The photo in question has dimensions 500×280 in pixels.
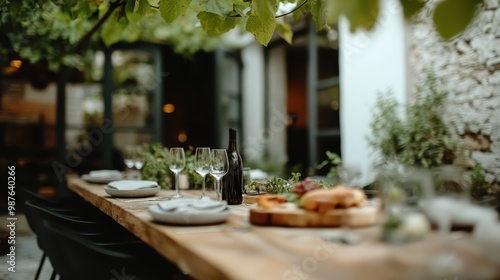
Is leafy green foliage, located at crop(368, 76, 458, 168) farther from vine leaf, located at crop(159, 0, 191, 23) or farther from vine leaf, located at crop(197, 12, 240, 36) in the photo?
vine leaf, located at crop(159, 0, 191, 23)

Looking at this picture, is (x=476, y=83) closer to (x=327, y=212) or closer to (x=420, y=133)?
(x=420, y=133)

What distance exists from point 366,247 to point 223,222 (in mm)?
499

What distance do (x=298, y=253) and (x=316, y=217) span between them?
277mm

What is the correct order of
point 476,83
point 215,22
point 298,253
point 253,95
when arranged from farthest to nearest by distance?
point 253,95 < point 476,83 < point 215,22 < point 298,253

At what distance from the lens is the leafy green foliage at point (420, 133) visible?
3.43m

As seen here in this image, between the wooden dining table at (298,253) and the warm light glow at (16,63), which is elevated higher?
the warm light glow at (16,63)

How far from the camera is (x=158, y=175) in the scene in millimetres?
2648

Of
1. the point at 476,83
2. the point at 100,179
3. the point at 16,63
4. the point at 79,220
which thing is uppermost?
the point at 16,63

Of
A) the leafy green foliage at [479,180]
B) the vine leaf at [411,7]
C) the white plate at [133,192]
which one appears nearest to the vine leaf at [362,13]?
the vine leaf at [411,7]

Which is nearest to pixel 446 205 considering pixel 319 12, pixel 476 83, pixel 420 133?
pixel 319 12

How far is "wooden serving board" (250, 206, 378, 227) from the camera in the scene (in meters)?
1.15

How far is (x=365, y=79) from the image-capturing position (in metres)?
4.43

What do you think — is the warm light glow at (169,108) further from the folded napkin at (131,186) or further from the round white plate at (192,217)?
the round white plate at (192,217)

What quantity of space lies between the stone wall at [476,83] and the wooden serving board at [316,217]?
97.3 inches
